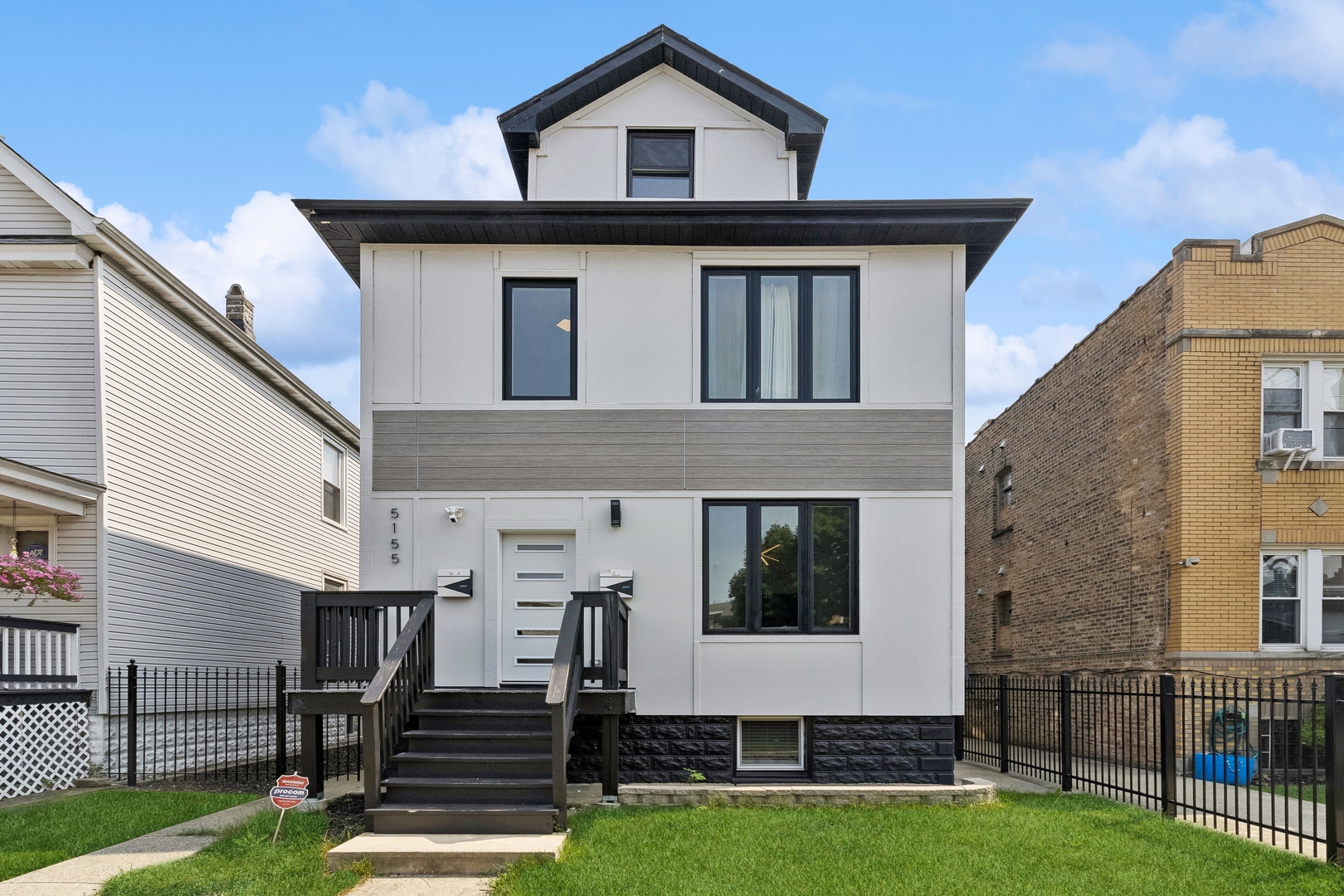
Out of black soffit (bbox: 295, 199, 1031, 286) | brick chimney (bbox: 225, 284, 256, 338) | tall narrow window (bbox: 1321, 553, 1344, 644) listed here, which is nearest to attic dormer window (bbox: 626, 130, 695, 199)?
black soffit (bbox: 295, 199, 1031, 286)

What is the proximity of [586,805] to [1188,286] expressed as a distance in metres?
10.2

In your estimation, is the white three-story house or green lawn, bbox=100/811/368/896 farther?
the white three-story house

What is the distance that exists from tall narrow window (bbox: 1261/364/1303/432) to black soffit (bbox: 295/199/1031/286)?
5517mm

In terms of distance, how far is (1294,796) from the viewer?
467 inches

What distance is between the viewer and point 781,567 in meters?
10.6

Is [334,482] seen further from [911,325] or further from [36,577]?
[911,325]

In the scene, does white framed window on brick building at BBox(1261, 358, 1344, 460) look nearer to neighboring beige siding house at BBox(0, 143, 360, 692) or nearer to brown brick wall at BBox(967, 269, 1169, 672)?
brown brick wall at BBox(967, 269, 1169, 672)

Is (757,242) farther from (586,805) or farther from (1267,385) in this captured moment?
(1267,385)

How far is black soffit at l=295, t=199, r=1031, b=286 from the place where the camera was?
10.4m

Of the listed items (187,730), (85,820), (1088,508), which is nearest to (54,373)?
(187,730)

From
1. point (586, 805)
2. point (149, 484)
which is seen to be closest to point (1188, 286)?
point (586, 805)

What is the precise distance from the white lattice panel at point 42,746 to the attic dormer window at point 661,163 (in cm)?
855

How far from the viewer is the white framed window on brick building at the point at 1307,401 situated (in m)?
13.5

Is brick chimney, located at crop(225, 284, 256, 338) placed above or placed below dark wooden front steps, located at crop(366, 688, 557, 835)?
above
